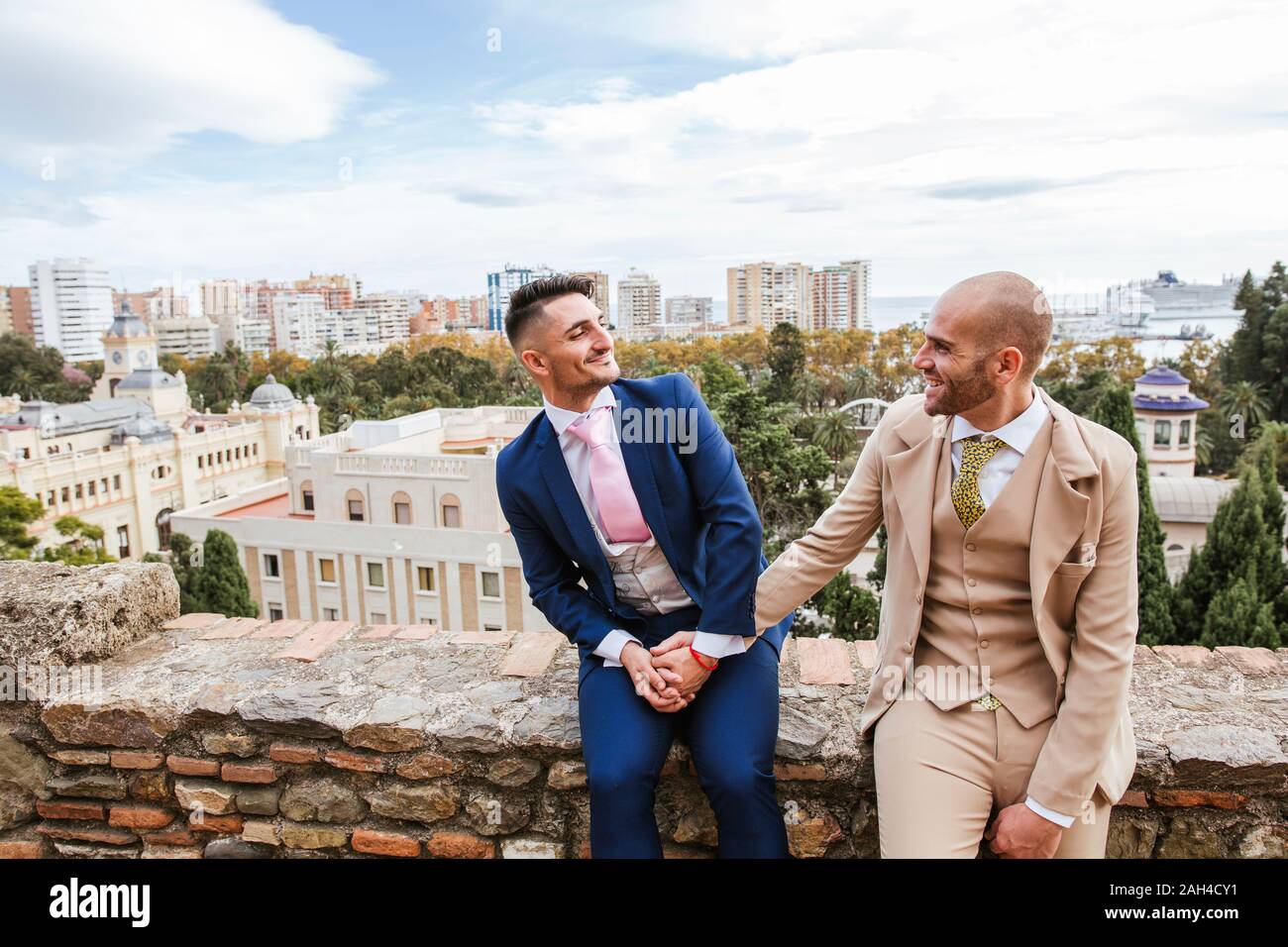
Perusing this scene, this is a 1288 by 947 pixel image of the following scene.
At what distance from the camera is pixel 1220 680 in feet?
8.89

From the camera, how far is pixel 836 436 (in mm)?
31172

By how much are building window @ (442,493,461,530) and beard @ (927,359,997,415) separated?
2266 centimetres

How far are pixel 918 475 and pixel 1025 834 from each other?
811 mm

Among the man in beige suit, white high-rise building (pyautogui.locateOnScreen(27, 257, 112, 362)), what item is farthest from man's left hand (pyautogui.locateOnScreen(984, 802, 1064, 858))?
white high-rise building (pyautogui.locateOnScreen(27, 257, 112, 362))

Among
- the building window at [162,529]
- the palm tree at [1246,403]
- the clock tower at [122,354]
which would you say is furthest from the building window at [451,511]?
the clock tower at [122,354]

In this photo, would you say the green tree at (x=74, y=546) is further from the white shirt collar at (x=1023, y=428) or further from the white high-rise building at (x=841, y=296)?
the white high-rise building at (x=841, y=296)

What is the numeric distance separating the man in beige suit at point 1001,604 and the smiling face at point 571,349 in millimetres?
754

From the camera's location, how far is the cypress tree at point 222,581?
2067 cm

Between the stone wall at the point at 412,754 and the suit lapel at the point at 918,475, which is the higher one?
the suit lapel at the point at 918,475

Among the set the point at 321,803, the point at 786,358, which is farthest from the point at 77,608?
the point at 786,358
